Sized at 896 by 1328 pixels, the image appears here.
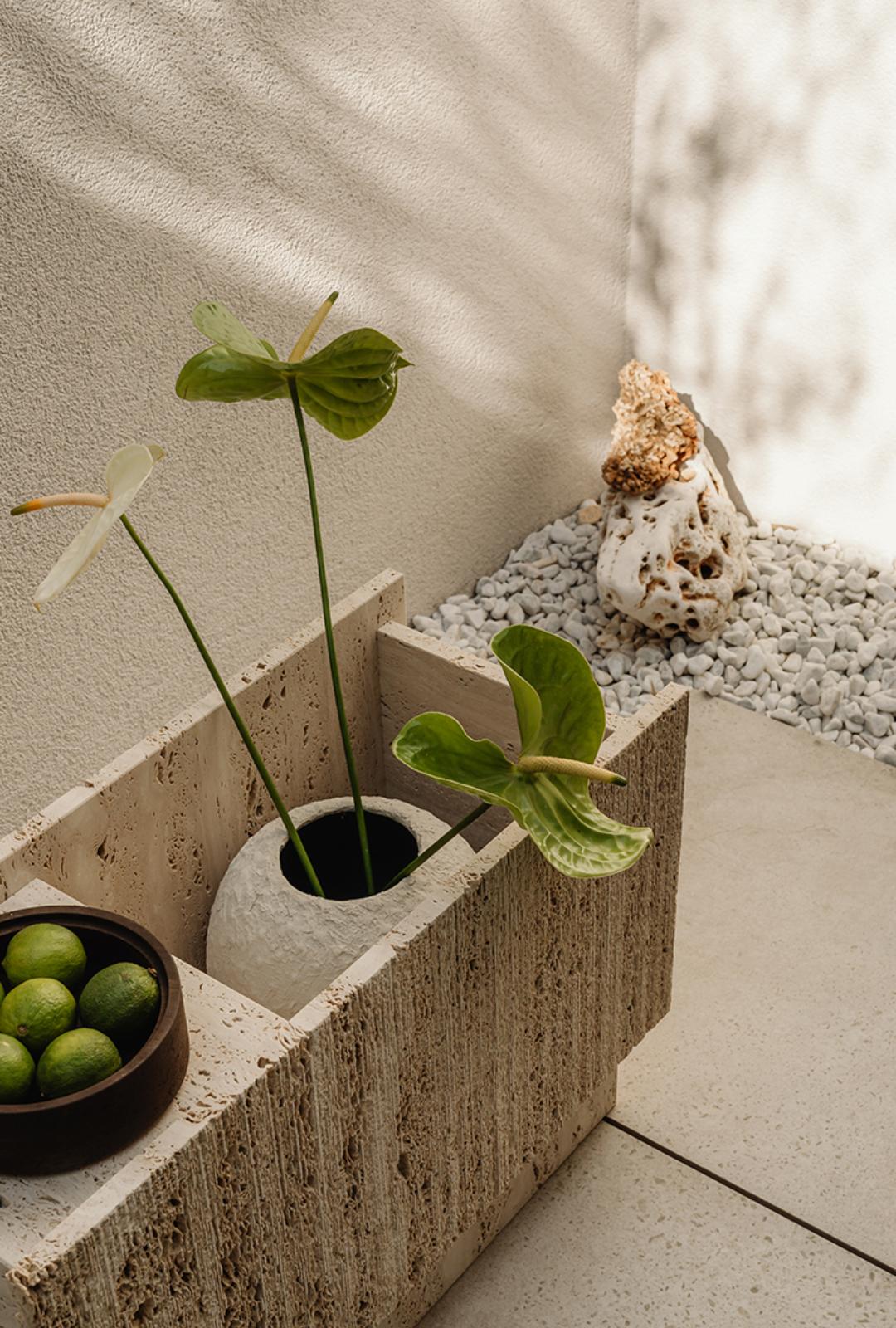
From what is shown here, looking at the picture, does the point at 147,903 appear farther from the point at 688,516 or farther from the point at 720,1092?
the point at 688,516

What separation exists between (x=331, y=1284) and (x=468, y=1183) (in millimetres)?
189

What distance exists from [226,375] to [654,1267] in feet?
3.43

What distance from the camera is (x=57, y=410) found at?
5.62 ft

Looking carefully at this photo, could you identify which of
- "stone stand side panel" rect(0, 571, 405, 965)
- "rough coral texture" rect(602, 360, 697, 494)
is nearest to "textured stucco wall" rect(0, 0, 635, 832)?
"rough coral texture" rect(602, 360, 697, 494)

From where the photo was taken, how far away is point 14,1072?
31.8 inches

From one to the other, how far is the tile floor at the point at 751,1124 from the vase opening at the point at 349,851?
49 centimetres

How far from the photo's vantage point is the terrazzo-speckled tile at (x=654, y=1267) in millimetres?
1294

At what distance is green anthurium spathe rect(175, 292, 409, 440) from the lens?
97 cm

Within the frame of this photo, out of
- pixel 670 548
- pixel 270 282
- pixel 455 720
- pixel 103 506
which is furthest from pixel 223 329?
pixel 670 548

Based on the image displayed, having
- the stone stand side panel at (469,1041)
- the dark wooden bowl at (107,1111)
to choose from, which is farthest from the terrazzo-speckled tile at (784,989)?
the dark wooden bowl at (107,1111)

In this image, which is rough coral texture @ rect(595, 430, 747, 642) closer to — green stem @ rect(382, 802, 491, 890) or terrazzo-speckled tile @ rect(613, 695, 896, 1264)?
terrazzo-speckled tile @ rect(613, 695, 896, 1264)

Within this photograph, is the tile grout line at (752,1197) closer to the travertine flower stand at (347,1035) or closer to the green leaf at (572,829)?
the travertine flower stand at (347,1035)

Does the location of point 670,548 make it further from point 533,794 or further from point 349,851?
point 533,794

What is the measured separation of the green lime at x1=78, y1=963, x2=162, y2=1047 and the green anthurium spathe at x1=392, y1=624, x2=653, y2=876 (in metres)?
0.25
